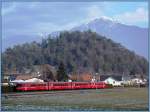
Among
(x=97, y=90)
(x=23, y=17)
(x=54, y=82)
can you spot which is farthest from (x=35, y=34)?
(x=97, y=90)

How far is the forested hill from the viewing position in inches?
169

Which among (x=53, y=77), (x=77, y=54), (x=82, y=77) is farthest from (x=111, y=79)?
(x=53, y=77)

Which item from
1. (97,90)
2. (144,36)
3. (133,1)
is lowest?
(97,90)

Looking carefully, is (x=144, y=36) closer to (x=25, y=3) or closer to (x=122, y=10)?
(x=122, y=10)

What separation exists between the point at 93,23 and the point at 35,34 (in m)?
0.53

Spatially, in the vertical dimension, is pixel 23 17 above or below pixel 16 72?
above

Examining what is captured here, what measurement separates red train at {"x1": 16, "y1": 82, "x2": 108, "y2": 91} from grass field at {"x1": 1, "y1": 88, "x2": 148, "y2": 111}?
37 mm

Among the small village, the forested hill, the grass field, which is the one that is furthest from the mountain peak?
the grass field

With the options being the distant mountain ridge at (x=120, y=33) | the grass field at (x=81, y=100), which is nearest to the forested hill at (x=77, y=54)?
the distant mountain ridge at (x=120, y=33)

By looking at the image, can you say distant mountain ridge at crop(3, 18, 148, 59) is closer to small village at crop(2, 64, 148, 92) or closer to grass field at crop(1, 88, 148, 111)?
small village at crop(2, 64, 148, 92)

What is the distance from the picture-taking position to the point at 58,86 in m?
4.33

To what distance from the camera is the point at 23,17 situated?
437 centimetres

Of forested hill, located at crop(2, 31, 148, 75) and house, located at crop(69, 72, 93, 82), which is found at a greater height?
forested hill, located at crop(2, 31, 148, 75)

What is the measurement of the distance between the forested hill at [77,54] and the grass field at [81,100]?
0.64ft
